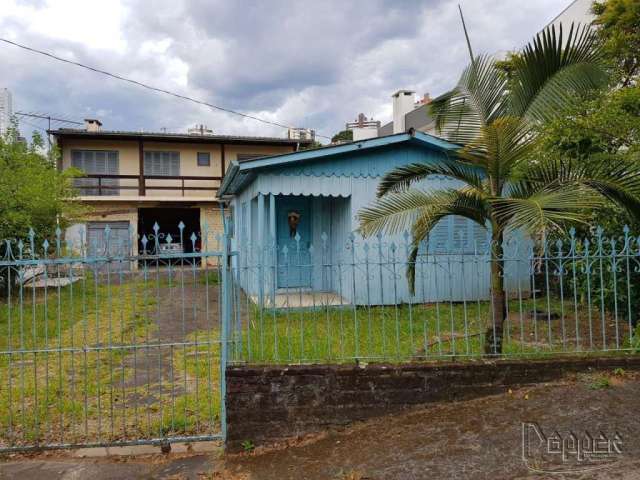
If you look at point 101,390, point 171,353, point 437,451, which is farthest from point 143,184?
point 437,451

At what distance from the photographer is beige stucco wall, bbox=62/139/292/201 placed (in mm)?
20000

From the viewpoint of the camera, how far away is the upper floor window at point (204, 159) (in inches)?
829

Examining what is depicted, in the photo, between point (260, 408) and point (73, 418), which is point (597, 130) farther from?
point (73, 418)

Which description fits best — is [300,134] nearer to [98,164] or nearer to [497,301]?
[98,164]

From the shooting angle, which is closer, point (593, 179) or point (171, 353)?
point (171, 353)

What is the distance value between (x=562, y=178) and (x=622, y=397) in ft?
6.43

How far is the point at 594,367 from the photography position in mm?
4336

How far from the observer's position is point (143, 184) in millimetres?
19453

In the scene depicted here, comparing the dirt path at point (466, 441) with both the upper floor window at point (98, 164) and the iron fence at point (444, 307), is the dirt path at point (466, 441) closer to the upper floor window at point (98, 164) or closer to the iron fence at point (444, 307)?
the iron fence at point (444, 307)

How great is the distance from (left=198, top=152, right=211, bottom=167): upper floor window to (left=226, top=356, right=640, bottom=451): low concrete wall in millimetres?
18197

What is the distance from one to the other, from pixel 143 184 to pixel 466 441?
1826cm

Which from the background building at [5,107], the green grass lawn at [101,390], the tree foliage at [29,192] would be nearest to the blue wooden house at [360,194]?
the green grass lawn at [101,390]

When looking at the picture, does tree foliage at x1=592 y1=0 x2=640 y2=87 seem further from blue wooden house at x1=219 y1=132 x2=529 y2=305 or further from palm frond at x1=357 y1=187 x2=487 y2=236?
palm frond at x1=357 y1=187 x2=487 y2=236

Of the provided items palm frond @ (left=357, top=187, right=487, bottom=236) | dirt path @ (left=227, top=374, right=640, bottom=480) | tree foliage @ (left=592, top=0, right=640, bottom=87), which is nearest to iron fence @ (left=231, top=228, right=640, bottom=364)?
palm frond @ (left=357, top=187, right=487, bottom=236)
